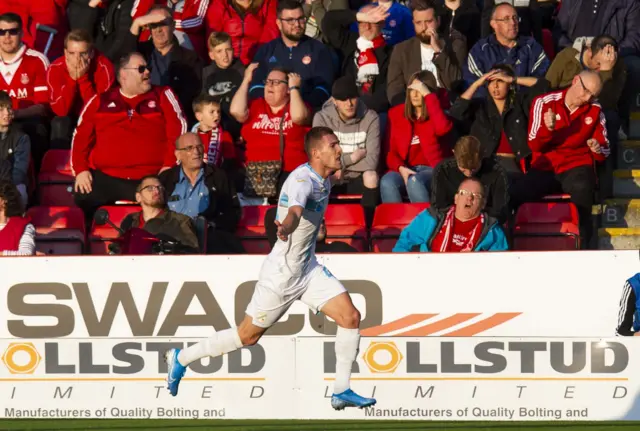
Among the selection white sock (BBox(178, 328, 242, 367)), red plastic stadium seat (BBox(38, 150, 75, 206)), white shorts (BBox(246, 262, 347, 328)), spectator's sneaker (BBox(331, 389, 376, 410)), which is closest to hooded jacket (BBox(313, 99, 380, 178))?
red plastic stadium seat (BBox(38, 150, 75, 206))

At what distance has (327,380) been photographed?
977 centimetres

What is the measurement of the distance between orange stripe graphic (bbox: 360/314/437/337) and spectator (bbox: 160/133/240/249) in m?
2.39

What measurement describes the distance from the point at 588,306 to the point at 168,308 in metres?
3.23

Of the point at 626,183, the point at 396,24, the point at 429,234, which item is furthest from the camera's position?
→ the point at 396,24

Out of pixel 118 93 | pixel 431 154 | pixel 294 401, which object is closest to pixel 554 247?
pixel 431 154

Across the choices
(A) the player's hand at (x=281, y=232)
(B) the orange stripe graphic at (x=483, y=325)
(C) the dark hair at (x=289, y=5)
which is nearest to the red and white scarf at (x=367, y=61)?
(C) the dark hair at (x=289, y=5)

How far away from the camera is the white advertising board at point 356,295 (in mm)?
9773

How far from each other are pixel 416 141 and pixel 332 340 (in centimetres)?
342

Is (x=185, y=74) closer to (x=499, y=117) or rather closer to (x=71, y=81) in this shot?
(x=71, y=81)

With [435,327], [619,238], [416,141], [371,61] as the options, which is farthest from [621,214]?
[435,327]

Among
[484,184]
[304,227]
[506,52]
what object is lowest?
[484,184]

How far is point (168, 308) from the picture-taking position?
32.8ft

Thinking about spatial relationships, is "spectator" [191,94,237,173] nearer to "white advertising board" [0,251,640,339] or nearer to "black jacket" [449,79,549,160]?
"black jacket" [449,79,549,160]

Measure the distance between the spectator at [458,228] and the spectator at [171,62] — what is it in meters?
3.69
